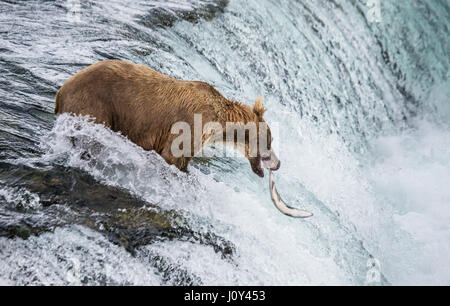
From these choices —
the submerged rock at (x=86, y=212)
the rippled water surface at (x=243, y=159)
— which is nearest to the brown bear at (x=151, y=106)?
the rippled water surface at (x=243, y=159)

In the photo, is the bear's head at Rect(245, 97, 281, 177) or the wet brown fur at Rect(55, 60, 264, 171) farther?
the bear's head at Rect(245, 97, 281, 177)

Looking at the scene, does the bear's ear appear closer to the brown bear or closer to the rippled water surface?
the brown bear

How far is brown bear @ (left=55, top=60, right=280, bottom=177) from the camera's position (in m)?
3.26

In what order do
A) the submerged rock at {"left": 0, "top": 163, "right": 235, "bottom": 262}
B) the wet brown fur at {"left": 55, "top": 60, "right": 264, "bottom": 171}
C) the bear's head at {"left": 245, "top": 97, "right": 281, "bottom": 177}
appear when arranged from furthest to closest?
the bear's head at {"left": 245, "top": 97, "right": 281, "bottom": 177}
the wet brown fur at {"left": 55, "top": 60, "right": 264, "bottom": 171}
the submerged rock at {"left": 0, "top": 163, "right": 235, "bottom": 262}

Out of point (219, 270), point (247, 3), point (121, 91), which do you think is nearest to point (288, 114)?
point (247, 3)

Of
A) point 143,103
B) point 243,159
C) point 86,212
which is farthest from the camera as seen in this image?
point 243,159

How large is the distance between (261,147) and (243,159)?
3.06 ft

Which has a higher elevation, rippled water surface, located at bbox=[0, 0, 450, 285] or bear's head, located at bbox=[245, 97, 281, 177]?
bear's head, located at bbox=[245, 97, 281, 177]

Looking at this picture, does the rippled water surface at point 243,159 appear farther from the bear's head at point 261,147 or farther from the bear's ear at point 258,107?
the bear's ear at point 258,107

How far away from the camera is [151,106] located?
11.0ft

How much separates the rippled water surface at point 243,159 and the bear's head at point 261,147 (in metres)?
0.33

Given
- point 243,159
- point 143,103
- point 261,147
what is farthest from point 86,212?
point 243,159

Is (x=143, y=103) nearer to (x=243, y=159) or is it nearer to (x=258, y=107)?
(x=258, y=107)

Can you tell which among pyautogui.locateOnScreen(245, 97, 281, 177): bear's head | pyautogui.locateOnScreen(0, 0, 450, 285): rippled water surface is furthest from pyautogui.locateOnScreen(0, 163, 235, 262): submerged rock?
pyautogui.locateOnScreen(245, 97, 281, 177): bear's head
